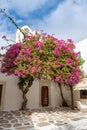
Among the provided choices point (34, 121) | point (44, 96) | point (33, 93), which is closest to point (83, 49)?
point (44, 96)

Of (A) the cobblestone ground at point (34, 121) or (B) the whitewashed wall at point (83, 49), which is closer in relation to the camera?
(A) the cobblestone ground at point (34, 121)

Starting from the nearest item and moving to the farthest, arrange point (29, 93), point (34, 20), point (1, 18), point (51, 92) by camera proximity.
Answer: point (1, 18), point (34, 20), point (29, 93), point (51, 92)

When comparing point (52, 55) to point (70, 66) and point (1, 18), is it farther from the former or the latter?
point (1, 18)

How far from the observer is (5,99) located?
48.0ft

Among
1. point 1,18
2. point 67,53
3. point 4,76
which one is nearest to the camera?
point 1,18

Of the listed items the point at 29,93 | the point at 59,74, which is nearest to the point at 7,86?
the point at 29,93

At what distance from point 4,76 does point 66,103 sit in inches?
354

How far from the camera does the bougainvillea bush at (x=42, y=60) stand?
1223cm

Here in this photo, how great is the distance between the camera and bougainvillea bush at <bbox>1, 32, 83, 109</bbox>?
40.1 feet

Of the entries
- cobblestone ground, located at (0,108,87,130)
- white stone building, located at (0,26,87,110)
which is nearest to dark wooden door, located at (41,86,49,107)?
white stone building, located at (0,26,87,110)

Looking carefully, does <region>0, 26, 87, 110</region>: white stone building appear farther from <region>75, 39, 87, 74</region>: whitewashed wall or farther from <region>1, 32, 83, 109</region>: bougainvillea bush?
<region>1, 32, 83, 109</region>: bougainvillea bush

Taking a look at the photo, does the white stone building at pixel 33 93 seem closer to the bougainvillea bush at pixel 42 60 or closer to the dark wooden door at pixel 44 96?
the dark wooden door at pixel 44 96

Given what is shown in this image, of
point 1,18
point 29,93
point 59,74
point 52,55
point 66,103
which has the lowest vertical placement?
point 66,103

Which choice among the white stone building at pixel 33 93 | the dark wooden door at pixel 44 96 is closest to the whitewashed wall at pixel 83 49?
the white stone building at pixel 33 93
